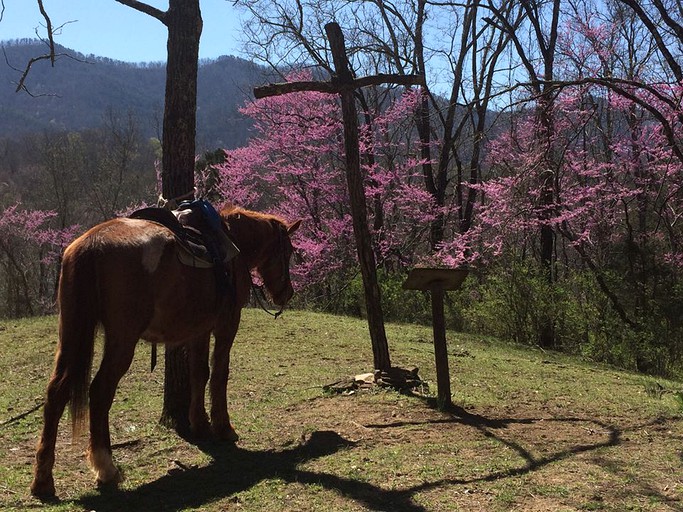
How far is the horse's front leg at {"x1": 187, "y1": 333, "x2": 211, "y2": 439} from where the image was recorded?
4.72m

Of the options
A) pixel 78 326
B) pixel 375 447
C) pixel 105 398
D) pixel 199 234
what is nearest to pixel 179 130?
pixel 199 234

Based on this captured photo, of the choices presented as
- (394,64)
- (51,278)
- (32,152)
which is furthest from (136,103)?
(394,64)

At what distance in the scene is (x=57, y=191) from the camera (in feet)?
89.0

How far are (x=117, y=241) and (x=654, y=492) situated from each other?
3562mm

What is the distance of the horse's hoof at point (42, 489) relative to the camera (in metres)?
3.43

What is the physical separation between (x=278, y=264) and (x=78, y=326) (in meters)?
2.10

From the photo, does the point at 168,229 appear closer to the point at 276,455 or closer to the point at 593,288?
the point at 276,455

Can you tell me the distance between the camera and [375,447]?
4387 mm

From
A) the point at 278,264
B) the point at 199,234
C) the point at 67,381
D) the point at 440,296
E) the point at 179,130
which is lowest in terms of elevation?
the point at 67,381

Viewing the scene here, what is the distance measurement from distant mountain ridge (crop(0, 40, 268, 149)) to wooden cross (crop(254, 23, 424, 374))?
7708 cm

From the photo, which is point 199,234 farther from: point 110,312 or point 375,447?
point 375,447

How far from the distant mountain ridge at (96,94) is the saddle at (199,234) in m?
78.9

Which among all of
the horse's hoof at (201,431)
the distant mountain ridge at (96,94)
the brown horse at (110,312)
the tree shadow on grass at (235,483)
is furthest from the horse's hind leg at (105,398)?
the distant mountain ridge at (96,94)

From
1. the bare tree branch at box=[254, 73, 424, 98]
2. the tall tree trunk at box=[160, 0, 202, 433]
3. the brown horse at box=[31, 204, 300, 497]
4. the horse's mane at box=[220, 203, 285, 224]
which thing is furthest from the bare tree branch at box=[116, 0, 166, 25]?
the brown horse at box=[31, 204, 300, 497]
